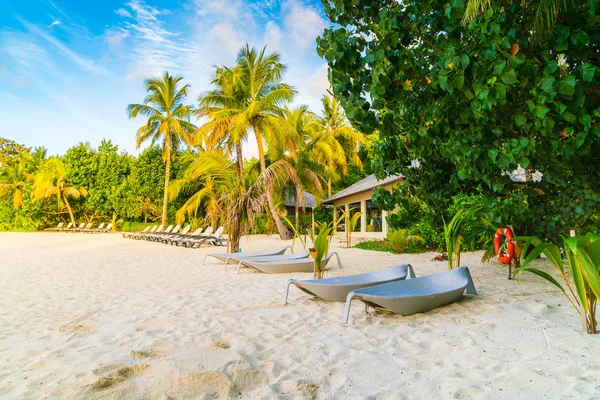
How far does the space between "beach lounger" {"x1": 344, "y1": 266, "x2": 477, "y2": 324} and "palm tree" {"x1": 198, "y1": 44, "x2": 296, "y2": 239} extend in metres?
14.9

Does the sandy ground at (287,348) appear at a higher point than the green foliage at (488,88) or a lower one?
lower

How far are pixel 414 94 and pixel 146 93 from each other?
80.6ft

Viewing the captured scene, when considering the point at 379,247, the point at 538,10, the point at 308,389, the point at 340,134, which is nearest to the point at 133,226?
the point at 340,134

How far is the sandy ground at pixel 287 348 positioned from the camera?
218 centimetres

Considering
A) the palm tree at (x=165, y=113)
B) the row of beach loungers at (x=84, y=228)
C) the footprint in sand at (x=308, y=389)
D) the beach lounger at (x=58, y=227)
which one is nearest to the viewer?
the footprint in sand at (x=308, y=389)

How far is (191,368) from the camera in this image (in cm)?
Result: 248

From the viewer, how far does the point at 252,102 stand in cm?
1919

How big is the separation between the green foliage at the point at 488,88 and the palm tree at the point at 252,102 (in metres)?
14.9

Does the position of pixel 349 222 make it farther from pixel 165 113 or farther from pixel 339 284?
pixel 165 113

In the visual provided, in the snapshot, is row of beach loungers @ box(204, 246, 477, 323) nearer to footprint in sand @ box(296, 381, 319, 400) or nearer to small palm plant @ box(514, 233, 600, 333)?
small palm plant @ box(514, 233, 600, 333)

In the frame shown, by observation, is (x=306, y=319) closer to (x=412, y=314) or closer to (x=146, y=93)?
(x=412, y=314)

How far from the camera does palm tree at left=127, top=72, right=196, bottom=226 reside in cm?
2420

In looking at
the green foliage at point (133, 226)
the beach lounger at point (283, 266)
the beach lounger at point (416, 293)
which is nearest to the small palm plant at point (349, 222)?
the beach lounger at point (283, 266)

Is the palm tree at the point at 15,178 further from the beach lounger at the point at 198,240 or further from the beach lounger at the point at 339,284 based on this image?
the beach lounger at the point at 339,284
